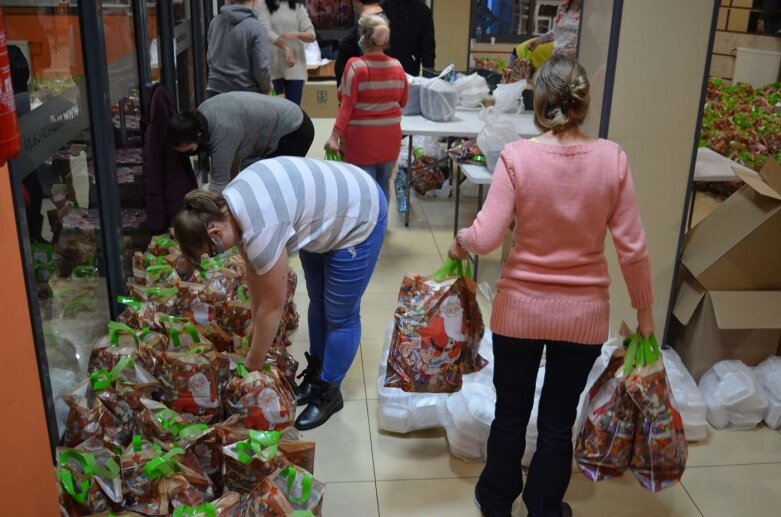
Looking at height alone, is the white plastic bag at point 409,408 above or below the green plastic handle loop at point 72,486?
below

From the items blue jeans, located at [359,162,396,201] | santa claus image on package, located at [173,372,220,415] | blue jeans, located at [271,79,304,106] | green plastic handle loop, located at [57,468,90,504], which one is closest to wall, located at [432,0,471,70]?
blue jeans, located at [271,79,304,106]

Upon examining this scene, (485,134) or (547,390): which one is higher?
(485,134)

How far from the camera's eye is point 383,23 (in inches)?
148

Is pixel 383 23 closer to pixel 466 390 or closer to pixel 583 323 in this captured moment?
pixel 466 390

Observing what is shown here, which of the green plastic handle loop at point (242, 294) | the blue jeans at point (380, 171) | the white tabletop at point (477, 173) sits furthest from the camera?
the blue jeans at point (380, 171)

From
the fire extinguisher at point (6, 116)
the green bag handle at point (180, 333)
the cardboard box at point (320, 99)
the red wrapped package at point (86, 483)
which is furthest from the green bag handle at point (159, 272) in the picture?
the cardboard box at point (320, 99)

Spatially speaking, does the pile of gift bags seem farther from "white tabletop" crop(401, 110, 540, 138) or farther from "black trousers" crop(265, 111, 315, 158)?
"white tabletop" crop(401, 110, 540, 138)

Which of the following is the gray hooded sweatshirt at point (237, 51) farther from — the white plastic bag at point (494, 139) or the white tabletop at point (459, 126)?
the white plastic bag at point (494, 139)

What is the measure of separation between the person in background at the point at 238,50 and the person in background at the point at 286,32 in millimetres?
1252

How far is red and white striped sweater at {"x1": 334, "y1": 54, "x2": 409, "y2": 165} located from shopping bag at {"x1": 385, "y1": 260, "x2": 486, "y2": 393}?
1.56 m

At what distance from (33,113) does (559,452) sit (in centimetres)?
187

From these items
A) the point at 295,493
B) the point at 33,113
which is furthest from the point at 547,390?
the point at 33,113

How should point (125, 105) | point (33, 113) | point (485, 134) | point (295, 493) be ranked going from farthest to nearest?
point (485, 134) < point (125, 105) < point (33, 113) < point (295, 493)

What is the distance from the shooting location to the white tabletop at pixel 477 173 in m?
3.91
